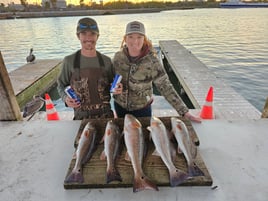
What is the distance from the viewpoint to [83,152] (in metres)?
1.68

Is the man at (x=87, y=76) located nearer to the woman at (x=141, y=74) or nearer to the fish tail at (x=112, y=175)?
the woman at (x=141, y=74)

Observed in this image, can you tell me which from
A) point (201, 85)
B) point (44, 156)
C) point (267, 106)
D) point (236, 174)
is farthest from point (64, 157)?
point (201, 85)

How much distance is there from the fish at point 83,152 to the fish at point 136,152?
280mm

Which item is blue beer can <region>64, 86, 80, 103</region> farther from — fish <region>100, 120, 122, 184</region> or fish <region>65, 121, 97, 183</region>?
fish <region>100, 120, 122, 184</region>

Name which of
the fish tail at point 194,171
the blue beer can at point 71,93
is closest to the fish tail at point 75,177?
the fish tail at point 194,171

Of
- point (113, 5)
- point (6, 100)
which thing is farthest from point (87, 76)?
point (113, 5)

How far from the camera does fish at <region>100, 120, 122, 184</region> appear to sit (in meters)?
1.50

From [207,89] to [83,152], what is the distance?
645cm

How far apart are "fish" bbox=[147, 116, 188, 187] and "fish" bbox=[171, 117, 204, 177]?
63 mm

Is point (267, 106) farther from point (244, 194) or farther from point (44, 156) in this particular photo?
point (44, 156)

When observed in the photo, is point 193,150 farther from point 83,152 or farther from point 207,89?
point 207,89

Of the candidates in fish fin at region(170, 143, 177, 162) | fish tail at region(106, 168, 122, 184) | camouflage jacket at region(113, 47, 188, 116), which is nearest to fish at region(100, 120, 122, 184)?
fish tail at region(106, 168, 122, 184)

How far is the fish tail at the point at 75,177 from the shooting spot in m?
1.48

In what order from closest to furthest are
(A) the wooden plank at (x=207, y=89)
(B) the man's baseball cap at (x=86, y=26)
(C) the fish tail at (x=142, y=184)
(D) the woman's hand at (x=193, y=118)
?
(C) the fish tail at (x=142, y=184), (B) the man's baseball cap at (x=86, y=26), (D) the woman's hand at (x=193, y=118), (A) the wooden plank at (x=207, y=89)
